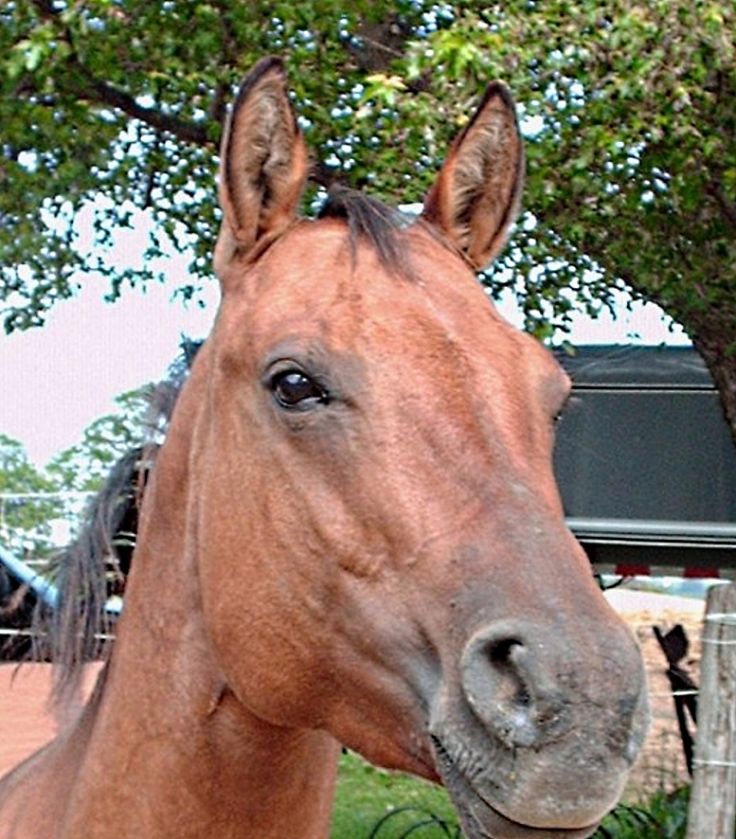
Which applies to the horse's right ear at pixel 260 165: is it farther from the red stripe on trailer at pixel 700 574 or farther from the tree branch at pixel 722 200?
the red stripe on trailer at pixel 700 574

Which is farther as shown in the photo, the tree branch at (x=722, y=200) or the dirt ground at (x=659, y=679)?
the dirt ground at (x=659, y=679)

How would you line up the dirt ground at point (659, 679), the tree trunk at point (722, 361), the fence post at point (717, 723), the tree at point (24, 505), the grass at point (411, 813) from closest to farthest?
the tree at point (24, 505) < the fence post at point (717, 723) < the tree trunk at point (722, 361) < the grass at point (411, 813) < the dirt ground at point (659, 679)

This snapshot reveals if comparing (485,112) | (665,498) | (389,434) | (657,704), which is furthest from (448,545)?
(657,704)

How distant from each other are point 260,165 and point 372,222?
0.23m

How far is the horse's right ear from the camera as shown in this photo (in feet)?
7.36

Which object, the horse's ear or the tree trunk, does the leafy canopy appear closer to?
the tree trunk

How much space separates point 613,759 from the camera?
159cm

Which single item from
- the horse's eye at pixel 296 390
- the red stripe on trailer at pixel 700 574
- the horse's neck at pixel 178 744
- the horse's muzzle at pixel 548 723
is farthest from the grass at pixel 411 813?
the horse's muzzle at pixel 548 723

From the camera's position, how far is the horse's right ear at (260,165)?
2.24 meters

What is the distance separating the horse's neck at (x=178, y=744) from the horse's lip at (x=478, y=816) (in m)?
0.52

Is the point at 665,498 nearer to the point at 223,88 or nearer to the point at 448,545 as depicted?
the point at 223,88

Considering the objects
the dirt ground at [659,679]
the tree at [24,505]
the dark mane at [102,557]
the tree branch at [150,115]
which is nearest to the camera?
the dark mane at [102,557]

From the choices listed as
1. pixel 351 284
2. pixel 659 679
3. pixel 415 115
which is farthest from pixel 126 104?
pixel 659 679

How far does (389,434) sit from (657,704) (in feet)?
33.9
